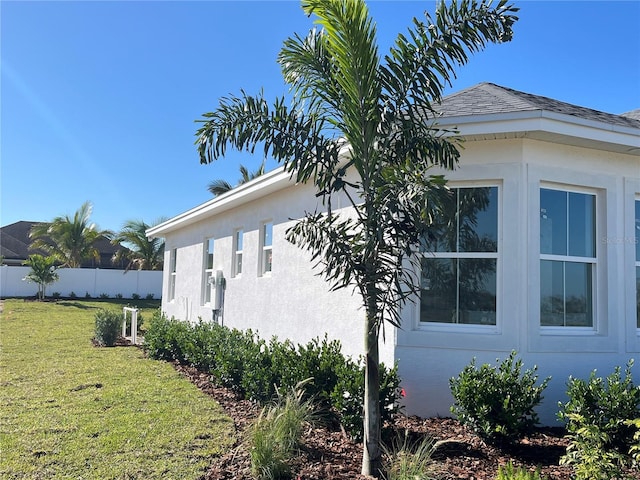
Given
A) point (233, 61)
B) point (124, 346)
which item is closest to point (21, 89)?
point (233, 61)

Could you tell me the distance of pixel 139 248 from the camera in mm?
32406

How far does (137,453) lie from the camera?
16.1ft

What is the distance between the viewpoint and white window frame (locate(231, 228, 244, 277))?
1158cm

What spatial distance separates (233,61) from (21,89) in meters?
4.56

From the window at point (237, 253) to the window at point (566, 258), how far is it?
7.27 m

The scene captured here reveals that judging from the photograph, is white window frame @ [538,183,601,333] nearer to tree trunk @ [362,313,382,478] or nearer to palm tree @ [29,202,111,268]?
tree trunk @ [362,313,382,478]

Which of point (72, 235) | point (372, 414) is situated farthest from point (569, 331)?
point (72, 235)

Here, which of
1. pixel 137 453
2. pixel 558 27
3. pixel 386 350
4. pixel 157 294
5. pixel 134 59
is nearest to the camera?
pixel 137 453

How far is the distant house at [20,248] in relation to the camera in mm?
35750

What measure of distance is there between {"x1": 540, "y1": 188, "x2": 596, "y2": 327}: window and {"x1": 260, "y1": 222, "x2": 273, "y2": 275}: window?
18.4 feet

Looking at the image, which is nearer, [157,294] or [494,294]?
[494,294]

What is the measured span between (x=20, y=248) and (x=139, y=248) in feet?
41.1

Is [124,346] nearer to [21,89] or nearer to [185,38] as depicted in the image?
[21,89]

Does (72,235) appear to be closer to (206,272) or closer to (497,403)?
(206,272)
